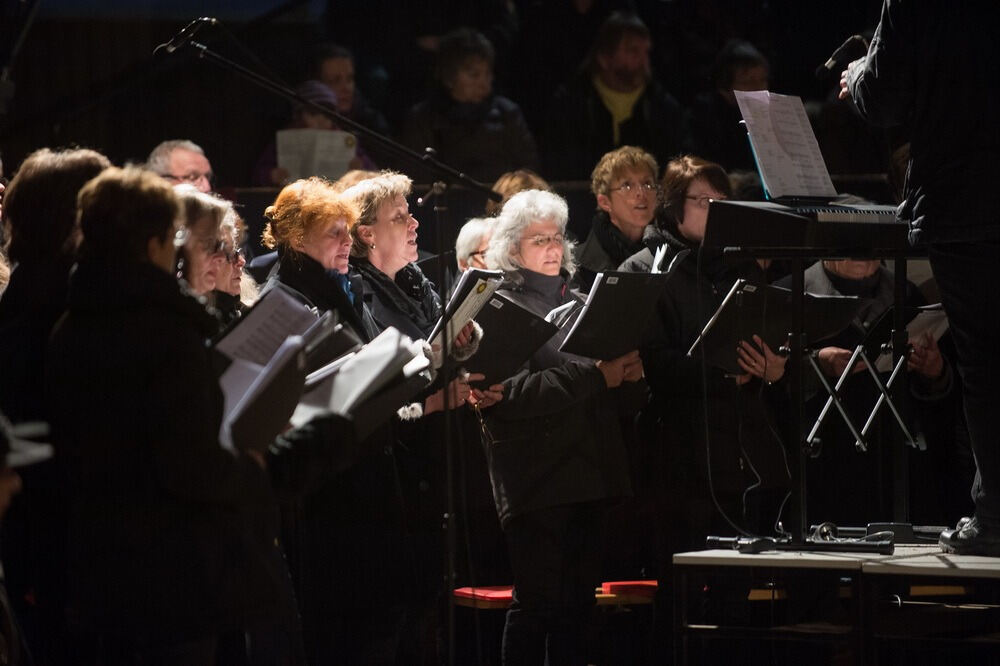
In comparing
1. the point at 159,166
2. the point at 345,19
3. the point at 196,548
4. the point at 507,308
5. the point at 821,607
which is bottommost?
the point at 821,607

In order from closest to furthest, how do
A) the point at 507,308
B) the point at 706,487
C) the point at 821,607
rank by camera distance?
the point at 507,308 → the point at 706,487 → the point at 821,607

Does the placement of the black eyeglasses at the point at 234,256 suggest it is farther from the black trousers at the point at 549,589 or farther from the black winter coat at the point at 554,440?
the black trousers at the point at 549,589

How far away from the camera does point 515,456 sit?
15.4ft

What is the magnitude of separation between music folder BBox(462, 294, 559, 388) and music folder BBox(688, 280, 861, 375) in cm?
53

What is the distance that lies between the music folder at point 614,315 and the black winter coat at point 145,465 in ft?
6.61

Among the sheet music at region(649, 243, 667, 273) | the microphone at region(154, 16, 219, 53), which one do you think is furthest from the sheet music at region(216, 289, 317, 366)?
the sheet music at region(649, 243, 667, 273)

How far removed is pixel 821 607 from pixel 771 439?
839mm

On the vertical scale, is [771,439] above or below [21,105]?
below

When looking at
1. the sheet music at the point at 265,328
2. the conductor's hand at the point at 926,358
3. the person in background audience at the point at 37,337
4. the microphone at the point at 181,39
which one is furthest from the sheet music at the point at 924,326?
the person in background audience at the point at 37,337

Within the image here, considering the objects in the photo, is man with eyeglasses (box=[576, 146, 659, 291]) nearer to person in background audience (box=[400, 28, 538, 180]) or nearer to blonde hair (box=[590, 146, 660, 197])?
blonde hair (box=[590, 146, 660, 197])

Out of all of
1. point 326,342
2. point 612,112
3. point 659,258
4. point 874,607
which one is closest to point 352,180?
point 659,258

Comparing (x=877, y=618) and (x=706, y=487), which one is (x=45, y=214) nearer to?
(x=877, y=618)

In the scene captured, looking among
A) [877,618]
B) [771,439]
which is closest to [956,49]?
[877,618]

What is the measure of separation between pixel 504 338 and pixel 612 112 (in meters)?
3.04
